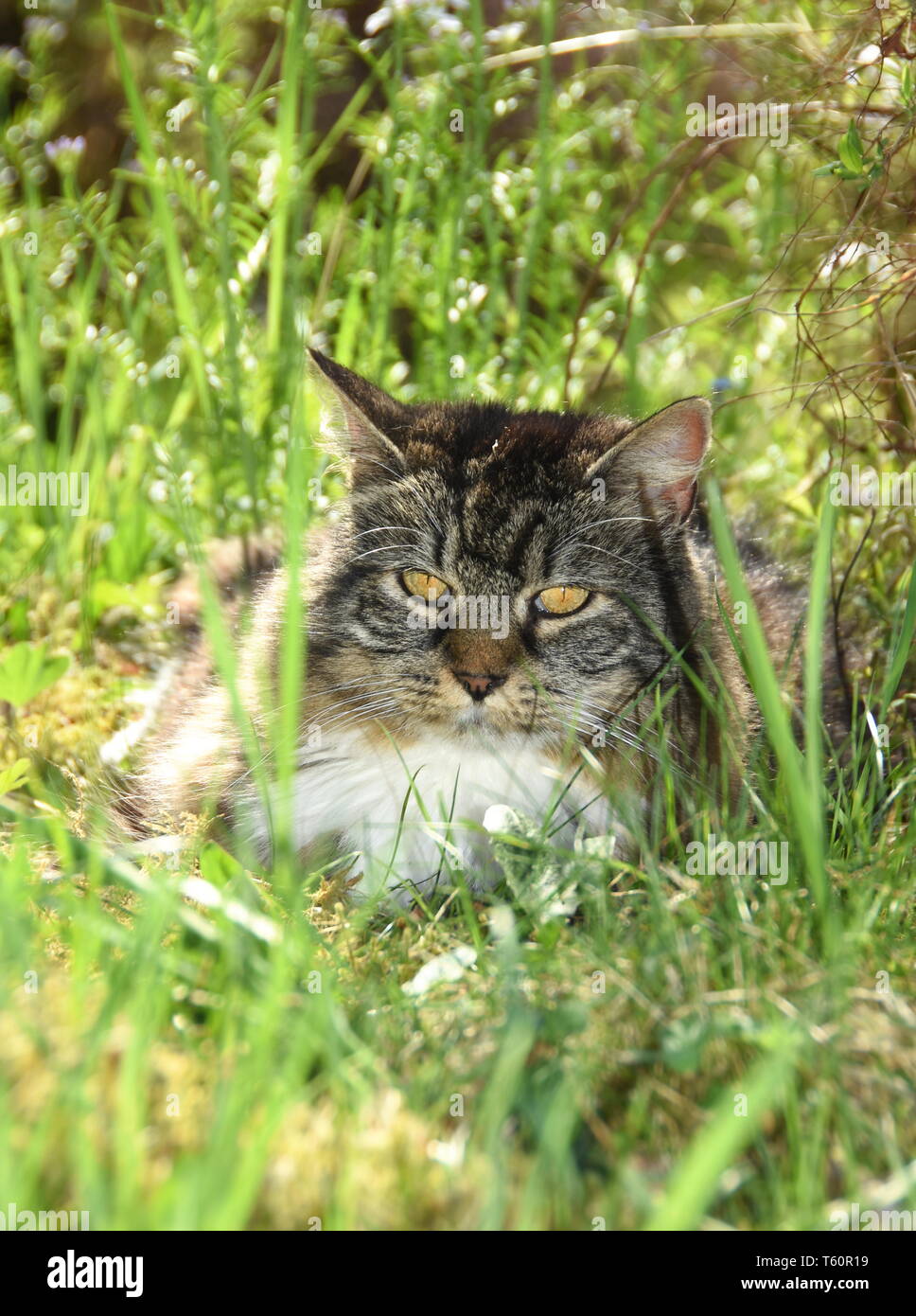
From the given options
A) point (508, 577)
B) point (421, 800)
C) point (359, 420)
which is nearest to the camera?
point (421, 800)

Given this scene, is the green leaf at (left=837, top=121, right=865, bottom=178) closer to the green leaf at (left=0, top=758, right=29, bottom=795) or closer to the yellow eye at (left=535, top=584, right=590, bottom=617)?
the yellow eye at (left=535, top=584, right=590, bottom=617)

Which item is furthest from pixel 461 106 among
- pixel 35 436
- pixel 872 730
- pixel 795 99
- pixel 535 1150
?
pixel 535 1150

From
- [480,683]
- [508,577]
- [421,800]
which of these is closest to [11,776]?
[421,800]

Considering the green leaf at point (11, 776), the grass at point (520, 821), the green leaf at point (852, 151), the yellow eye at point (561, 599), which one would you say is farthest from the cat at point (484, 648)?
the green leaf at point (852, 151)

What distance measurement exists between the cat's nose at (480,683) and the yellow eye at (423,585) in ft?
0.76

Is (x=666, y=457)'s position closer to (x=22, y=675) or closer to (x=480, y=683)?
(x=480, y=683)

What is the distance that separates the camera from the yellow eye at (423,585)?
2.43m

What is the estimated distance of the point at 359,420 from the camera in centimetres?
248

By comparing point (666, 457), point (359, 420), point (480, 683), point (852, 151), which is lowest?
point (480, 683)

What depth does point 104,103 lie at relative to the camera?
577 cm

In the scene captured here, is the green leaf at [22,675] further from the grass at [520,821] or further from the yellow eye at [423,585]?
the yellow eye at [423,585]

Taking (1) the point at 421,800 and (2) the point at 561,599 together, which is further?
Result: (2) the point at 561,599

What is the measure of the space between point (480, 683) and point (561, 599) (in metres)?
0.27

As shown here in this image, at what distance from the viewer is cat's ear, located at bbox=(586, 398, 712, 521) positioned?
2307mm
